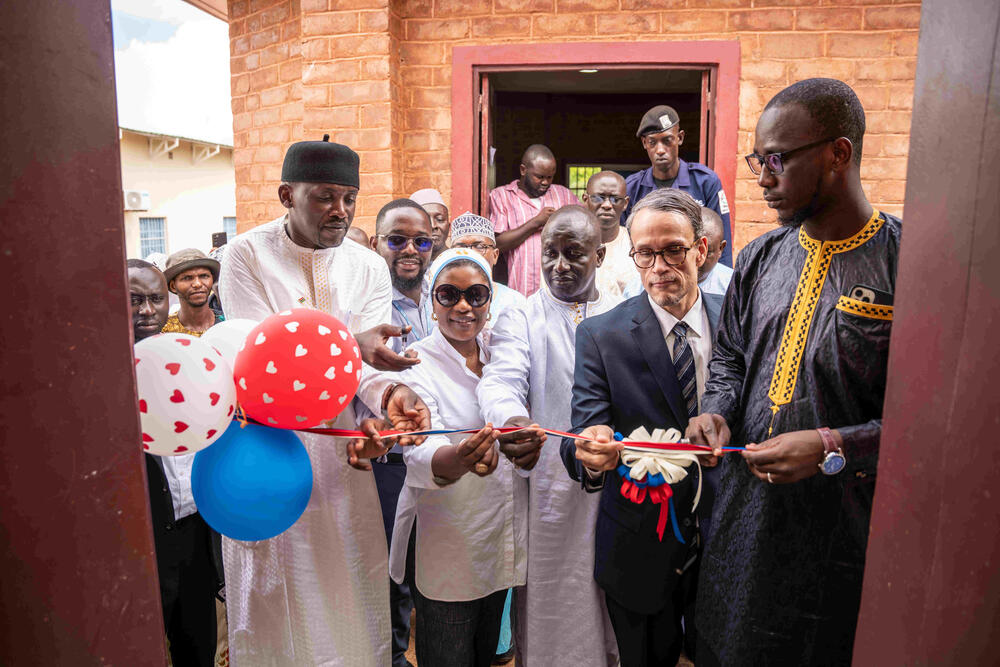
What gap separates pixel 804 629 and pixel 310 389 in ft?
5.08

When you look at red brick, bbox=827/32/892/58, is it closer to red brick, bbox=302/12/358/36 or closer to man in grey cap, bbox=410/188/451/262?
man in grey cap, bbox=410/188/451/262

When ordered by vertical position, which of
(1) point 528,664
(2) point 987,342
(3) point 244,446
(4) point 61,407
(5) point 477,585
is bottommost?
(1) point 528,664

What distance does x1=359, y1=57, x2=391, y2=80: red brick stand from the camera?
5309 millimetres

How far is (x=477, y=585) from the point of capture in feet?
8.38

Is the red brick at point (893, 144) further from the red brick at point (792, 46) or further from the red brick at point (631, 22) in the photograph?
the red brick at point (631, 22)

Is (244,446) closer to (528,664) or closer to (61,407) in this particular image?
(61,407)

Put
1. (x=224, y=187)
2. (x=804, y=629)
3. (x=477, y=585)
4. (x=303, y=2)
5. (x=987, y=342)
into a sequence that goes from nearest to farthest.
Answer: (x=987, y=342) → (x=804, y=629) → (x=477, y=585) → (x=303, y=2) → (x=224, y=187)

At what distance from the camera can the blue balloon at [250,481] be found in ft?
6.46

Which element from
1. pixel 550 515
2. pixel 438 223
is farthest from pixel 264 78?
pixel 550 515

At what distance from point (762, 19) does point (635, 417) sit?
416cm

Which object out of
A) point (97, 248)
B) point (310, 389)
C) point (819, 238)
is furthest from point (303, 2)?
point (97, 248)

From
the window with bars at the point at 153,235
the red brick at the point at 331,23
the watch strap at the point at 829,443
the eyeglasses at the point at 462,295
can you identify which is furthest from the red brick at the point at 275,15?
the window with bars at the point at 153,235

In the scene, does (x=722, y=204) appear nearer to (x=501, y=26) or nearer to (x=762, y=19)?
(x=762, y=19)

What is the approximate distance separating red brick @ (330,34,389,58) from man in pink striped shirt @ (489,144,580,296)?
1.49 meters
